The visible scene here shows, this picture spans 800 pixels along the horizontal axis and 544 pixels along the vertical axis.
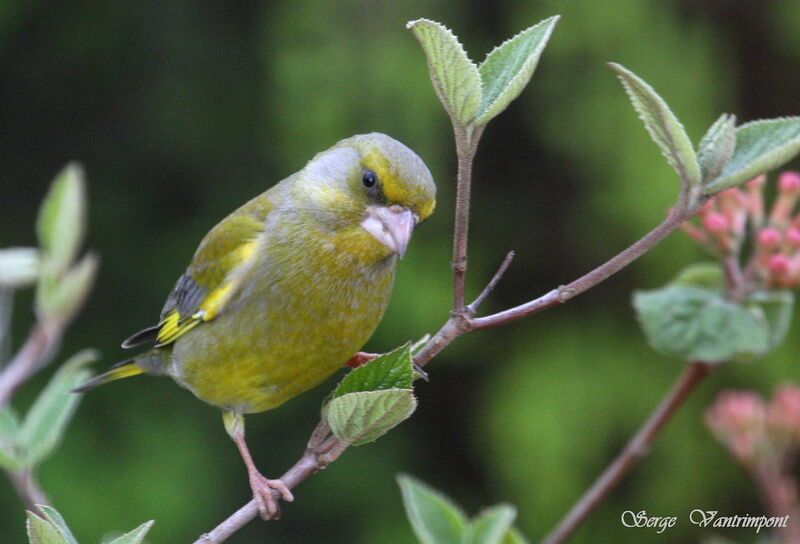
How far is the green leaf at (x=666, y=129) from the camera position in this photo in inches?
43.9

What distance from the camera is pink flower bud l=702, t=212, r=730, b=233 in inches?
69.8

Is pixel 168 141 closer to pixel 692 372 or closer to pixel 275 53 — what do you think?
pixel 275 53

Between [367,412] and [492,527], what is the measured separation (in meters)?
0.34

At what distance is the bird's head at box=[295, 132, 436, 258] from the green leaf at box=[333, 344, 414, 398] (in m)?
0.48

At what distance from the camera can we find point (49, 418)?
173 cm

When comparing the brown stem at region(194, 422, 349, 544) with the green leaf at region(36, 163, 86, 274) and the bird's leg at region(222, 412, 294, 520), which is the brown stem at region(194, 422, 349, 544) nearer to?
the bird's leg at region(222, 412, 294, 520)

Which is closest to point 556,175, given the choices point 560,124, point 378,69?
point 560,124

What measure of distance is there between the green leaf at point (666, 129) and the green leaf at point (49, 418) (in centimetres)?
110

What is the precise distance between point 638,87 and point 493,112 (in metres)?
0.17

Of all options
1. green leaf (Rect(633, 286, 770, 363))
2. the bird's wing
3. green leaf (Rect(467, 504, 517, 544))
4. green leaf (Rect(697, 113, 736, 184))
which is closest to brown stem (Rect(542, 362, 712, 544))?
green leaf (Rect(633, 286, 770, 363))

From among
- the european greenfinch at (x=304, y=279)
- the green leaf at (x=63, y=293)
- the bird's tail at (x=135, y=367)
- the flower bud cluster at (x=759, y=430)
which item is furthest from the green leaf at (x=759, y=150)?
the bird's tail at (x=135, y=367)

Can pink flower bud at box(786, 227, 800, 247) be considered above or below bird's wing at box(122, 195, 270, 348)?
below

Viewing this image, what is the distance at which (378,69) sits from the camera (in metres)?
4.05

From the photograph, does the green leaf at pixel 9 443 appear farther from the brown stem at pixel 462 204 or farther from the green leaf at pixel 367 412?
the brown stem at pixel 462 204
